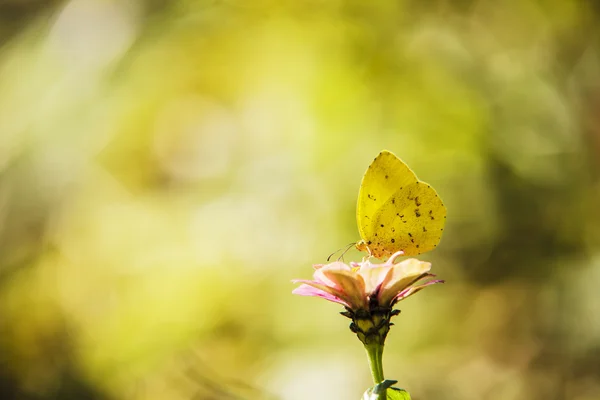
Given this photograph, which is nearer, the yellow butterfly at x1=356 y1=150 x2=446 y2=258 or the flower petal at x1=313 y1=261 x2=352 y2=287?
the flower petal at x1=313 y1=261 x2=352 y2=287

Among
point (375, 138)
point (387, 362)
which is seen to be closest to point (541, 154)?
point (375, 138)

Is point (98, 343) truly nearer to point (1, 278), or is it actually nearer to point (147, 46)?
point (1, 278)

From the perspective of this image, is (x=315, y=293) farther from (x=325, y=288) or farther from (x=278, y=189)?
(x=278, y=189)

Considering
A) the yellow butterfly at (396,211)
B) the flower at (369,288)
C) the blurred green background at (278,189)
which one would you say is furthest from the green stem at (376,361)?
the blurred green background at (278,189)

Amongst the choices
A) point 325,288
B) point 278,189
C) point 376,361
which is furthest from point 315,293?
point 278,189

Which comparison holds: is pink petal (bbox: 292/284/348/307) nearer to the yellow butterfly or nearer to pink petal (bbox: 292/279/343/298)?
pink petal (bbox: 292/279/343/298)

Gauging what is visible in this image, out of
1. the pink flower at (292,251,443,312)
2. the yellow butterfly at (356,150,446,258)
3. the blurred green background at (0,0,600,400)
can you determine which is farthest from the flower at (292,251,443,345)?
the blurred green background at (0,0,600,400)
